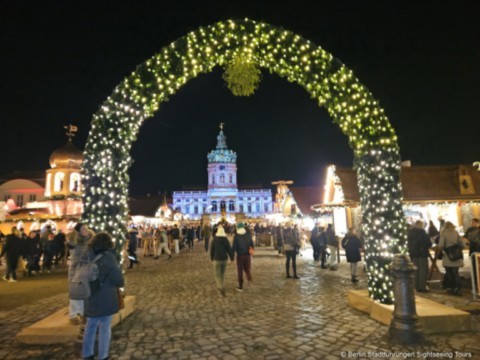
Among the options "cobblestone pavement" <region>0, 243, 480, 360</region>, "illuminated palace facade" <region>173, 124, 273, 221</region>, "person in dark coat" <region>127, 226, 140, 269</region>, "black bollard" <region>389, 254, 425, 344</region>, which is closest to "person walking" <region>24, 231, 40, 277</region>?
"person in dark coat" <region>127, 226, 140, 269</region>

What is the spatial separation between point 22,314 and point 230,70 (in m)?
6.97

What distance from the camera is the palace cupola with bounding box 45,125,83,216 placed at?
26.9 m

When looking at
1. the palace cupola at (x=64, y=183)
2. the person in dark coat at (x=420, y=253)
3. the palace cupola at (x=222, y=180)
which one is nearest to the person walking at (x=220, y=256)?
the person in dark coat at (x=420, y=253)

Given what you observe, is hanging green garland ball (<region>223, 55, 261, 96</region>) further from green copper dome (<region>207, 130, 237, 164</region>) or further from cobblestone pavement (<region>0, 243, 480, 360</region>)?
green copper dome (<region>207, 130, 237, 164</region>)

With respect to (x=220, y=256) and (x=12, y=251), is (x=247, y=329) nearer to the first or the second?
(x=220, y=256)

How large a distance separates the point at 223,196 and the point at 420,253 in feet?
309

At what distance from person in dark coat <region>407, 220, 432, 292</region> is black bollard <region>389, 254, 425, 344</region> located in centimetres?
397

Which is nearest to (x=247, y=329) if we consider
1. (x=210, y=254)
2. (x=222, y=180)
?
(x=210, y=254)

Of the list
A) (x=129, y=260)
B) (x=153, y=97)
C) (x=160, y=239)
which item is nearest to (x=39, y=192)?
(x=160, y=239)

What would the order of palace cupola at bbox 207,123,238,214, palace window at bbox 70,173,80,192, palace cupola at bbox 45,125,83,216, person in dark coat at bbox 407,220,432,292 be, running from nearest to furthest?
person in dark coat at bbox 407,220,432,292 < palace cupola at bbox 45,125,83,216 < palace window at bbox 70,173,80,192 < palace cupola at bbox 207,123,238,214

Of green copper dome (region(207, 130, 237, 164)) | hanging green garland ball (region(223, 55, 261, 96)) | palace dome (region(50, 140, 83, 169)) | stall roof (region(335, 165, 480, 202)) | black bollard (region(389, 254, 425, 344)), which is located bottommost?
black bollard (region(389, 254, 425, 344))

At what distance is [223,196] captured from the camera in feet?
336

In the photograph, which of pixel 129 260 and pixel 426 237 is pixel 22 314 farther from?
pixel 426 237

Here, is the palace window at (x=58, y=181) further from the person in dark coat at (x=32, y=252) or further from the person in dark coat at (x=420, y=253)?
the person in dark coat at (x=420, y=253)
